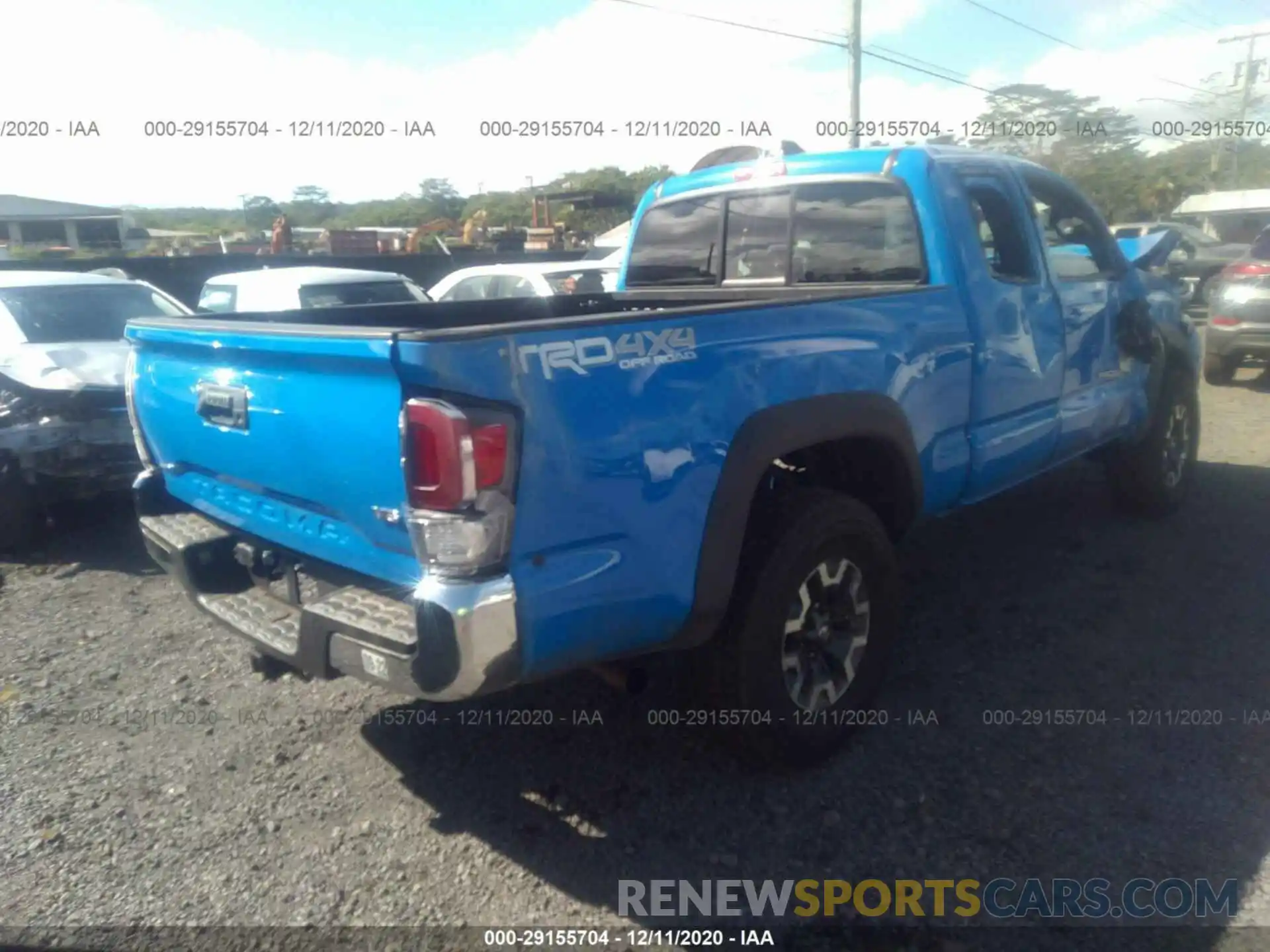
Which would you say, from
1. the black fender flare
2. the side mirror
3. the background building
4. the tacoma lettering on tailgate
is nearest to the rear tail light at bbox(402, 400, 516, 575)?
the tacoma lettering on tailgate

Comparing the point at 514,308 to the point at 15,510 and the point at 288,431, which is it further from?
the point at 15,510

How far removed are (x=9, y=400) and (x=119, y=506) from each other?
127 centimetres

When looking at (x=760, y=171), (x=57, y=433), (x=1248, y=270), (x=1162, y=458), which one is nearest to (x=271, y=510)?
(x=760, y=171)

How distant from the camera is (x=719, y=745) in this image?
10.2 feet

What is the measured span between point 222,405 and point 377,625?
2.92ft

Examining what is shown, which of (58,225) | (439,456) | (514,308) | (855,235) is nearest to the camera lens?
(439,456)

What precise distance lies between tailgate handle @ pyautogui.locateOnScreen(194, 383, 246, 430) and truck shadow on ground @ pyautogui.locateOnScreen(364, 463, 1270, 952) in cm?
130

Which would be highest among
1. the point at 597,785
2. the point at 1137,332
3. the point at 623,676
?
the point at 1137,332

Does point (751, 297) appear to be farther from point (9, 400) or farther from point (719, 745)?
point (9, 400)

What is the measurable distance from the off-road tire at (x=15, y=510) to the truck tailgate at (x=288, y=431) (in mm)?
2772

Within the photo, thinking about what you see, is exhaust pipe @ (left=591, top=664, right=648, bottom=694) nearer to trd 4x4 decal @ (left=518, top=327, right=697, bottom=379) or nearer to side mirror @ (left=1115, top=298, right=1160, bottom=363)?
trd 4x4 decal @ (left=518, top=327, right=697, bottom=379)

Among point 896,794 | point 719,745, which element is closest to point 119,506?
point 719,745

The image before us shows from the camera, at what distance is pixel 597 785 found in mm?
3166

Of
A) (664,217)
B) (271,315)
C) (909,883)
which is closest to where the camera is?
(909,883)
